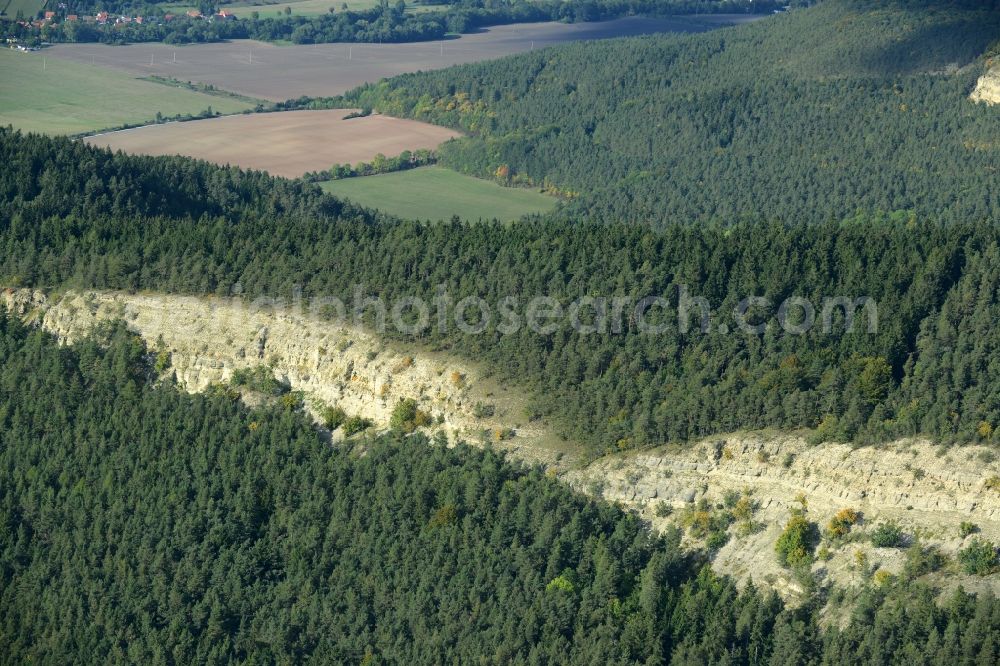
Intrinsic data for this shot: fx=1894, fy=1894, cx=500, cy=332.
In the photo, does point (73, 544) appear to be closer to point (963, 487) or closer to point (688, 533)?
point (688, 533)

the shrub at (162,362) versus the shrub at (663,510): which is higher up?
the shrub at (162,362)

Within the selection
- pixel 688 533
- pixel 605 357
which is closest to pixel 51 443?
pixel 605 357

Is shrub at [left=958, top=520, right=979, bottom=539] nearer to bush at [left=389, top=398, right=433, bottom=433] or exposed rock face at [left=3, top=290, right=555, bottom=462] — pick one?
exposed rock face at [left=3, top=290, right=555, bottom=462]

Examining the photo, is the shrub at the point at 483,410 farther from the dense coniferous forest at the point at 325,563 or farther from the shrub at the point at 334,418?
the shrub at the point at 334,418

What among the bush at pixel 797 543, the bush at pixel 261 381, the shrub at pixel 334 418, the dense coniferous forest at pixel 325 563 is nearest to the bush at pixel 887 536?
the dense coniferous forest at pixel 325 563

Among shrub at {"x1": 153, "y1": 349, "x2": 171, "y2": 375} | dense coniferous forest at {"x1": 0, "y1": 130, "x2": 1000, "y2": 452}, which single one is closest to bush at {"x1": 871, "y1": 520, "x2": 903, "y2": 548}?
dense coniferous forest at {"x1": 0, "y1": 130, "x2": 1000, "y2": 452}

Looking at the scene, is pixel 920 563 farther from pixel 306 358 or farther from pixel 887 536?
pixel 306 358
